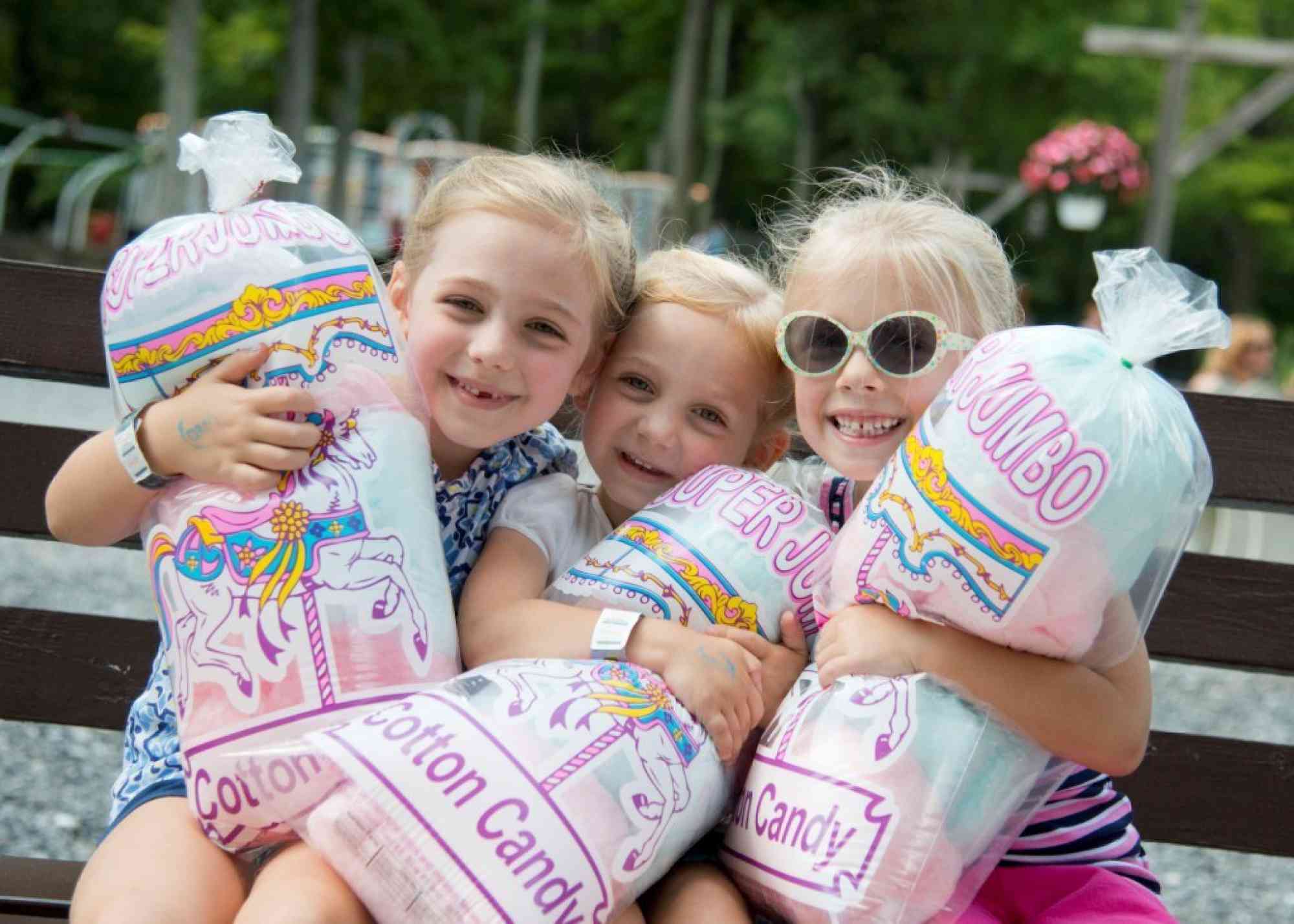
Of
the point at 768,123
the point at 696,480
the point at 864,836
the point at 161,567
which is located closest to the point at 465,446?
the point at 696,480

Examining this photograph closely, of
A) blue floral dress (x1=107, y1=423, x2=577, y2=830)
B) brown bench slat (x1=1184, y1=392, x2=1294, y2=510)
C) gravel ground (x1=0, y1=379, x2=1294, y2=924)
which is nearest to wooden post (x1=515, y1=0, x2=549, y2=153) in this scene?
gravel ground (x1=0, y1=379, x2=1294, y2=924)

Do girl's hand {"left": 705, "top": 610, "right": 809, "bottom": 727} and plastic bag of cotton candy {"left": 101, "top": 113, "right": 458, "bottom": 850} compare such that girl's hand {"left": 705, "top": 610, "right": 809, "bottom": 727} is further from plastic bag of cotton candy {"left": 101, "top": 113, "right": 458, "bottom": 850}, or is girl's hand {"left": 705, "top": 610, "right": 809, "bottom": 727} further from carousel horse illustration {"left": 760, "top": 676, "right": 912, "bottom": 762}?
plastic bag of cotton candy {"left": 101, "top": 113, "right": 458, "bottom": 850}

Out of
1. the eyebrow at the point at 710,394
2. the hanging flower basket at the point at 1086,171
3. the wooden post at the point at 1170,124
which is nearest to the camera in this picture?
the eyebrow at the point at 710,394

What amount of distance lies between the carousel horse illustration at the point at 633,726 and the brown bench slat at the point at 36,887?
94cm

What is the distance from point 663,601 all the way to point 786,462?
2.05 feet

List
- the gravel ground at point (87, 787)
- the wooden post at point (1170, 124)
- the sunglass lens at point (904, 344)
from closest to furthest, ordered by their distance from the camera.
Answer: the sunglass lens at point (904, 344), the gravel ground at point (87, 787), the wooden post at point (1170, 124)

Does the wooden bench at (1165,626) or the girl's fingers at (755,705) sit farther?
the wooden bench at (1165,626)

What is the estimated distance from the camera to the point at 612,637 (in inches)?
82.6

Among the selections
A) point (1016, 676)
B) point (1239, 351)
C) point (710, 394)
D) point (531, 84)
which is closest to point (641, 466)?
point (710, 394)

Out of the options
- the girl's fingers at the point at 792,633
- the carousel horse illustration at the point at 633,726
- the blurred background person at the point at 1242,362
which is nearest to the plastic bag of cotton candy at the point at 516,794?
the carousel horse illustration at the point at 633,726

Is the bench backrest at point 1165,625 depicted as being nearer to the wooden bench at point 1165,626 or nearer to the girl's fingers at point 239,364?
the wooden bench at point 1165,626

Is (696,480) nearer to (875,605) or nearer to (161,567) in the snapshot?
(875,605)

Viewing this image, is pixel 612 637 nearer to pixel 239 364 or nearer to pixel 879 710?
pixel 879 710

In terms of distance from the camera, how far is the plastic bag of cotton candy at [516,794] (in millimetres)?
1752
